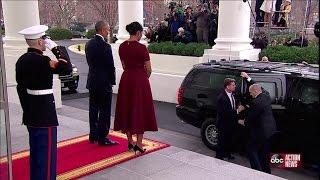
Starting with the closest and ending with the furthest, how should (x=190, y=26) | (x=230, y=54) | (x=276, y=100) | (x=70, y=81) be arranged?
1. (x=276, y=100)
2. (x=230, y=54)
3. (x=190, y=26)
4. (x=70, y=81)

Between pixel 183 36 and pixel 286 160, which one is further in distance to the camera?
pixel 183 36

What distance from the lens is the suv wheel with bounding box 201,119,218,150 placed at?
738cm

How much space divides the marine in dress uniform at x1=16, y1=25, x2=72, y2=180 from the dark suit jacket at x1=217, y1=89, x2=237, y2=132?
323 centimetres

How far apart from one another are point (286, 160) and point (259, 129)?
88 centimetres

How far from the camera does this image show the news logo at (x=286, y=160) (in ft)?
20.4

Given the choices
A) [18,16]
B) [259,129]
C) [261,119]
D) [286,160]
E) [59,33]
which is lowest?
[286,160]

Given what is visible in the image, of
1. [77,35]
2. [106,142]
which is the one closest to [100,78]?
[106,142]

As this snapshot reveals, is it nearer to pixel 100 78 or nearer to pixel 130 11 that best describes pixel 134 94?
pixel 100 78

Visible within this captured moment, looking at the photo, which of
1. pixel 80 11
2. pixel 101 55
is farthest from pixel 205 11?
pixel 80 11

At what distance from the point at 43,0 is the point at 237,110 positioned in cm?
4216

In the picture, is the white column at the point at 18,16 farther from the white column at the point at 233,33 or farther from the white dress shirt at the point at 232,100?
the white dress shirt at the point at 232,100

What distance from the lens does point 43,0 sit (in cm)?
4494

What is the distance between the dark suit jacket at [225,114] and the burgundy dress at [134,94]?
1.68 meters

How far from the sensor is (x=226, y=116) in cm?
664
